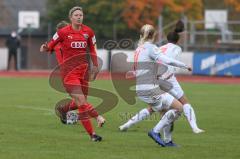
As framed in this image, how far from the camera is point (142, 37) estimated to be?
12.1 m

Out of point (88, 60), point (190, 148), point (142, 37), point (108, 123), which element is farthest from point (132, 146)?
point (108, 123)

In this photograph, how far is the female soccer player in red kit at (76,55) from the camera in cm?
1280

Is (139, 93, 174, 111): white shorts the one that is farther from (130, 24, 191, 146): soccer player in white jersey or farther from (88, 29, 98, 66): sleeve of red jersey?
(88, 29, 98, 66): sleeve of red jersey

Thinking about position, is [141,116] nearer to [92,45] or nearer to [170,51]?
[170,51]

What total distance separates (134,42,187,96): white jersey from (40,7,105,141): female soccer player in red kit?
1059 mm

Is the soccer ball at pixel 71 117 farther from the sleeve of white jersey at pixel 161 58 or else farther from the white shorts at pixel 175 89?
the sleeve of white jersey at pixel 161 58

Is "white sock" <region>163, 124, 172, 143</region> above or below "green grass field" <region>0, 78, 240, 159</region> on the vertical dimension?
above

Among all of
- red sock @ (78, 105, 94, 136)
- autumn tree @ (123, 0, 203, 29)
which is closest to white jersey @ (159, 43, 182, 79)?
red sock @ (78, 105, 94, 136)

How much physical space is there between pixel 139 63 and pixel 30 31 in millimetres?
37979

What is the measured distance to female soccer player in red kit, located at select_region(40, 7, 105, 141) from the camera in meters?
12.8

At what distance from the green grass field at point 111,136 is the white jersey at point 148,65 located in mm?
864

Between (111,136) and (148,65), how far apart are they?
166 centimetres

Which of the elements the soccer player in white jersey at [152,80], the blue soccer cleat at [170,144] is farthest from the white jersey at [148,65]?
the blue soccer cleat at [170,144]

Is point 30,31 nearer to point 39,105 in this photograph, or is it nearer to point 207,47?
point 207,47
